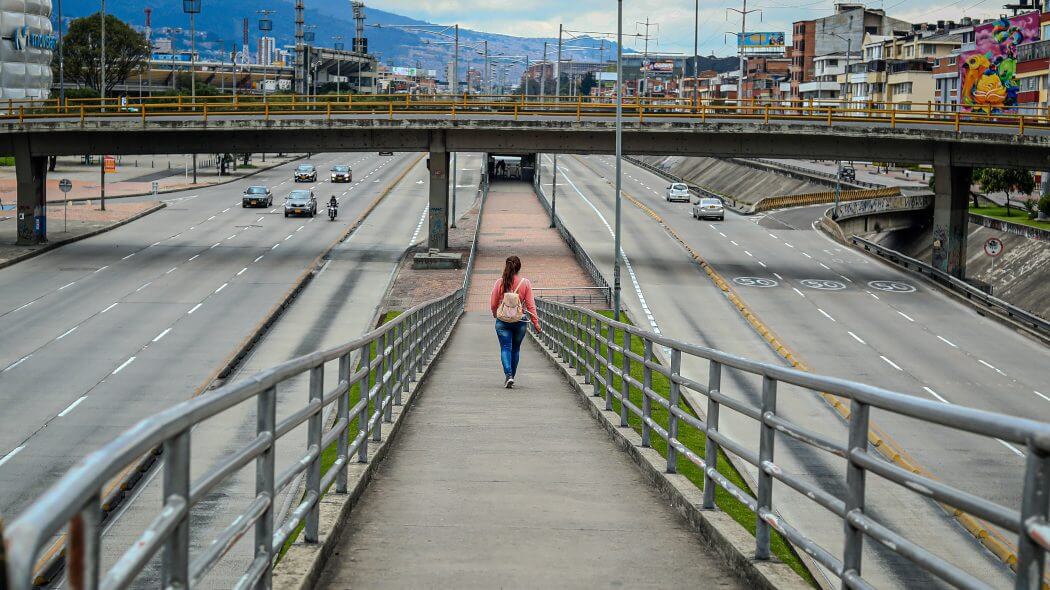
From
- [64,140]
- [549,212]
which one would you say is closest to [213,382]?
[64,140]

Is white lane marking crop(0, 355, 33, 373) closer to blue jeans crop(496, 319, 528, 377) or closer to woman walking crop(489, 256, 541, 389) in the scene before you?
blue jeans crop(496, 319, 528, 377)

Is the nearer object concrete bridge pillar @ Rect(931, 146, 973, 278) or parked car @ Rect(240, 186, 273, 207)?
concrete bridge pillar @ Rect(931, 146, 973, 278)

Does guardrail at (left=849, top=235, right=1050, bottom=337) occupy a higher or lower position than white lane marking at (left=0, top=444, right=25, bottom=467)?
higher

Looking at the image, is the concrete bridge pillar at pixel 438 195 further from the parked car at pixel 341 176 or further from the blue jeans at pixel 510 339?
the parked car at pixel 341 176

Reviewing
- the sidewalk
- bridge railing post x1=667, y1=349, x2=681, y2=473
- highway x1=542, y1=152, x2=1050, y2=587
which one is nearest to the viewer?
highway x1=542, y1=152, x2=1050, y2=587

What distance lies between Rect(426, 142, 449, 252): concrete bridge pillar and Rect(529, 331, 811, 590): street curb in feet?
158

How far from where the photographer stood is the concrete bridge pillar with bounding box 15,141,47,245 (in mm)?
59562

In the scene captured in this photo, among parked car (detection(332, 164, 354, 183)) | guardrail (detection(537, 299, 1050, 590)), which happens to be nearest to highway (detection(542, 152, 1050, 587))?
guardrail (detection(537, 299, 1050, 590))

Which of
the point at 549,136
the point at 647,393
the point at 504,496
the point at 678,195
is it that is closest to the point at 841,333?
the point at 549,136

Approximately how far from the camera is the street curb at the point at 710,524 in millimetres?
6852

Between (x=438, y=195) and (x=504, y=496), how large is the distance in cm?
5223

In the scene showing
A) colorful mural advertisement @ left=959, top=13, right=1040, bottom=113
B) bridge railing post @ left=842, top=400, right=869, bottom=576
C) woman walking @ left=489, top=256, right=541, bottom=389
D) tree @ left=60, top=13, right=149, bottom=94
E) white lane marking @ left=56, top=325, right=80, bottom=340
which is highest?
tree @ left=60, top=13, right=149, bottom=94

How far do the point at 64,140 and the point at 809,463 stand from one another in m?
55.0

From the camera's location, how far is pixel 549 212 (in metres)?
89.1
